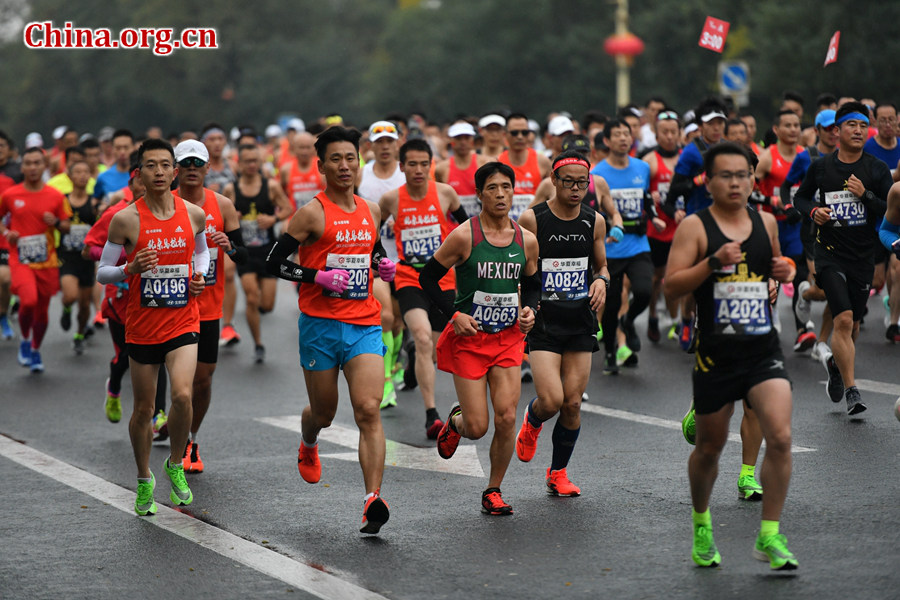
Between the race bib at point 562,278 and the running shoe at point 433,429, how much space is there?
2.19 metres

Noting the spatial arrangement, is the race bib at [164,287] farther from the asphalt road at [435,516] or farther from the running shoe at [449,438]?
the running shoe at [449,438]

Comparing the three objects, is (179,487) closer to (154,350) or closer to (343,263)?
(154,350)

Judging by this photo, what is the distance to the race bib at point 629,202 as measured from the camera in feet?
40.9

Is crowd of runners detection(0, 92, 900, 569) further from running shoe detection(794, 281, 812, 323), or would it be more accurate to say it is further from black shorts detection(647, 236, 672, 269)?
black shorts detection(647, 236, 672, 269)

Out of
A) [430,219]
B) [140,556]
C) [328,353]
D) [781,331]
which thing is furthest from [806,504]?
[781,331]

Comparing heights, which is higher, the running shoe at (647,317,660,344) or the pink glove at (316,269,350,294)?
the pink glove at (316,269,350,294)

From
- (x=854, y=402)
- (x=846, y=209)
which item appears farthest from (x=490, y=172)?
(x=846, y=209)

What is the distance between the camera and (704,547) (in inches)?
246

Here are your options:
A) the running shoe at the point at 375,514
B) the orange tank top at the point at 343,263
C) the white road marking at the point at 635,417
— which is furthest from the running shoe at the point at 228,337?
the running shoe at the point at 375,514

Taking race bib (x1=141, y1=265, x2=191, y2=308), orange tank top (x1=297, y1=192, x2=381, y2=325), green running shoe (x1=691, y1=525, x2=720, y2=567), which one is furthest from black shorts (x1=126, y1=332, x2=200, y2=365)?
green running shoe (x1=691, y1=525, x2=720, y2=567)

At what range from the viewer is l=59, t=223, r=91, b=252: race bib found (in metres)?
14.9

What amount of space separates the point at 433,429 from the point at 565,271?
91.7 inches

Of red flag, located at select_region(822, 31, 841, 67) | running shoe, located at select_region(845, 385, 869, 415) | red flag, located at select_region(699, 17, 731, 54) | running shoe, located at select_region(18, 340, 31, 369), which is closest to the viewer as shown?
running shoe, located at select_region(845, 385, 869, 415)

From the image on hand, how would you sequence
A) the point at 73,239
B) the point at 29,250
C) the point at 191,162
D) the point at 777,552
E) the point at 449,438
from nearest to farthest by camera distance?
the point at 777,552
the point at 449,438
the point at 191,162
the point at 29,250
the point at 73,239
